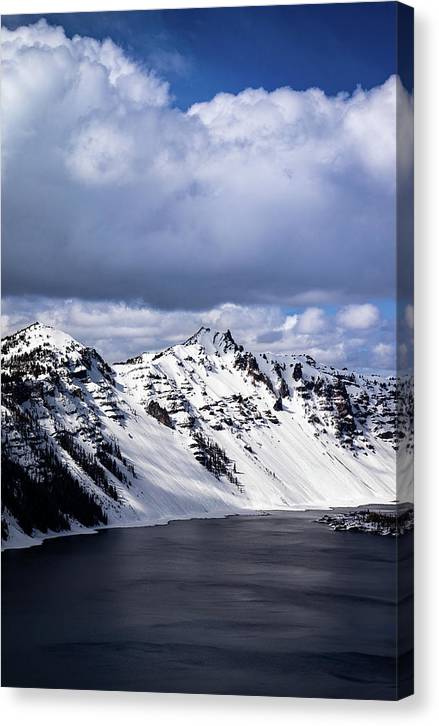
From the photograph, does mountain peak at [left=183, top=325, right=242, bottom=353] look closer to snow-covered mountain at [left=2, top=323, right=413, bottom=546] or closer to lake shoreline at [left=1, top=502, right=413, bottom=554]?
snow-covered mountain at [left=2, top=323, right=413, bottom=546]

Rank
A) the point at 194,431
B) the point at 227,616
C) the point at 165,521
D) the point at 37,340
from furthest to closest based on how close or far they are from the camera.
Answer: the point at 165,521
the point at 194,431
the point at 37,340
the point at 227,616

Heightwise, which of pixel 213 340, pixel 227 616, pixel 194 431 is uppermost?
pixel 213 340

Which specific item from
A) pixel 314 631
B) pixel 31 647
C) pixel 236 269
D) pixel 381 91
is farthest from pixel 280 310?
pixel 31 647

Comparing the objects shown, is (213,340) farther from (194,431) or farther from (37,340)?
(37,340)

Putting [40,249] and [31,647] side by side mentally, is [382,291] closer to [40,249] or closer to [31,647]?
[40,249]

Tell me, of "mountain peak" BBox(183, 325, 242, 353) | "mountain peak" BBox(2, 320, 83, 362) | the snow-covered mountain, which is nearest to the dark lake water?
the snow-covered mountain

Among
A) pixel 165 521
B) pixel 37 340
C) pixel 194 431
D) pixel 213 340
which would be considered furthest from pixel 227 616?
pixel 37 340

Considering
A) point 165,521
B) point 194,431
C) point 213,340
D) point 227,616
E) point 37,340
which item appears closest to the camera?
point 227,616
